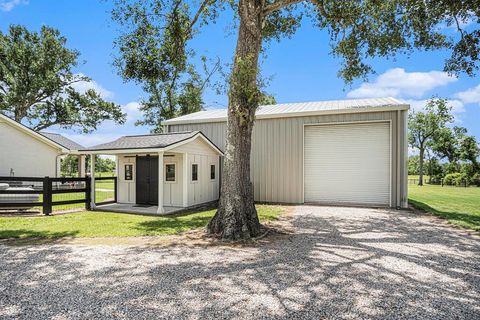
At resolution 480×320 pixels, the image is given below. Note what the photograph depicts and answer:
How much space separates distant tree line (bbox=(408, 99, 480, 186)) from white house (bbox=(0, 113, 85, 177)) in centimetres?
3488

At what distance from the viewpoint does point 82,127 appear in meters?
25.9

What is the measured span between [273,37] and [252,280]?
944cm

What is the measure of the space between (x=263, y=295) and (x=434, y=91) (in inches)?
1538

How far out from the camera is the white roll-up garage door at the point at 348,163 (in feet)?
36.2

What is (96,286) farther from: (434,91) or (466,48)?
(434,91)

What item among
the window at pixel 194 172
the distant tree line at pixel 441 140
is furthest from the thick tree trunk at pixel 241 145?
the distant tree line at pixel 441 140

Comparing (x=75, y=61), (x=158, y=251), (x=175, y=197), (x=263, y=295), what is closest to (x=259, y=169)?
(x=175, y=197)

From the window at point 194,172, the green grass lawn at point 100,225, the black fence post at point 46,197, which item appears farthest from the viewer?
the window at point 194,172

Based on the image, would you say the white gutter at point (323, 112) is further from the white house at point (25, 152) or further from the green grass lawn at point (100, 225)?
the white house at point (25, 152)

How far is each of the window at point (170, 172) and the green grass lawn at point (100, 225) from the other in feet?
7.61

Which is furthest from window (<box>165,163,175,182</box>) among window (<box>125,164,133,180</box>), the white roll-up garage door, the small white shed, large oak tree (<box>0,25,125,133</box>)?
large oak tree (<box>0,25,125,133</box>)

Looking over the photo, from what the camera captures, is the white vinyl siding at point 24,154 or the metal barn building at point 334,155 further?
the white vinyl siding at point 24,154

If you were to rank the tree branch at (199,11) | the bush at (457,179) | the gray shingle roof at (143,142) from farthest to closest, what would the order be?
1. the bush at (457,179)
2. the gray shingle roof at (143,142)
3. the tree branch at (199,11)

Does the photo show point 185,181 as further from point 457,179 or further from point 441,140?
point 441,140
